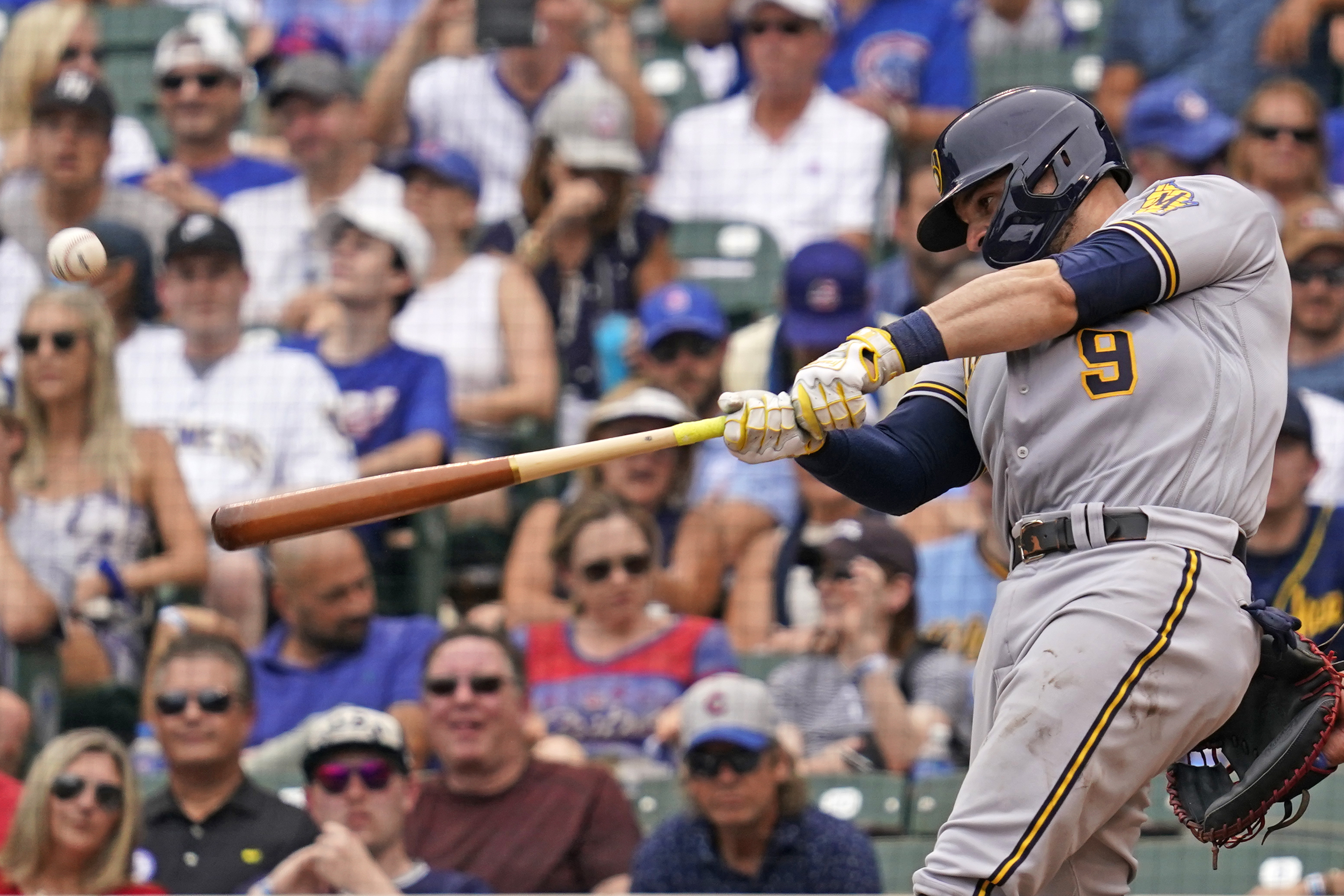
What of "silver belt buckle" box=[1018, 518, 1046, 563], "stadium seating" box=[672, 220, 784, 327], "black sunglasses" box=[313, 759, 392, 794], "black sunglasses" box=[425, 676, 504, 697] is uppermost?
"stadium seating" box=[672, 220, 784, 327]

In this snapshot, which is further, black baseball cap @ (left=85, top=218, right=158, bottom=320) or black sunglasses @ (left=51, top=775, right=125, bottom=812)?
black baseball cap @ (left=85, top=218, right=158, bottom=320)

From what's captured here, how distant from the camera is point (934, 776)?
217 inches

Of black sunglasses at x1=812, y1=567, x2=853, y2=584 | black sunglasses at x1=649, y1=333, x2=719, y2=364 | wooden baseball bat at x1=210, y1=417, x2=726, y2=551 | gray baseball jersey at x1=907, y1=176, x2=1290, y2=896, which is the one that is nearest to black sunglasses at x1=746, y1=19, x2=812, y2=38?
black sunglasses at x1=649, y1=333, x2=719, y2=364

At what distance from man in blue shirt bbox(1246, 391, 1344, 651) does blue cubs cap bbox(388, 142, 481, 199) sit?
337cm

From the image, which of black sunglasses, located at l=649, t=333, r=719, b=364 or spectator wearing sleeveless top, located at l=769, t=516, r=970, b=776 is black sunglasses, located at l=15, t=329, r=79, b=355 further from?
spectator wearing sleeveless top, located at l=769, t=516, r=970, b=776

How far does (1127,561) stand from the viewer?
304 centimetres

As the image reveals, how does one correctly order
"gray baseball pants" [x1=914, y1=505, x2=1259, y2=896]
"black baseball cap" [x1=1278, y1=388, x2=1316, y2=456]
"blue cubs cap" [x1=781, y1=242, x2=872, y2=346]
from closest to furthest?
"gray baseball pants" [x1=914, y1=505, x2=1259, y2=896], "black baseball cap" [x1=1278, y1=388, x2=1316, y2=456], "blue cubs cap" [x1=781, y1=242, x2=872, y2=346]

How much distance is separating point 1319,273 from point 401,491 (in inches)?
165

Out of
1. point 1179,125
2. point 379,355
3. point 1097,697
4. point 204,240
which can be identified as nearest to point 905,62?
point 1179,125

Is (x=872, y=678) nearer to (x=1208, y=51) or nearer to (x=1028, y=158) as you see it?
(x=1028, y=158)

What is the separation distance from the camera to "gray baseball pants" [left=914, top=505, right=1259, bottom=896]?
2969 millimetres

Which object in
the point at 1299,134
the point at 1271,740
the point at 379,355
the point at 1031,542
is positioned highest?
the point at 1299,134

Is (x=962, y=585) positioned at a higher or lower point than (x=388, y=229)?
lower

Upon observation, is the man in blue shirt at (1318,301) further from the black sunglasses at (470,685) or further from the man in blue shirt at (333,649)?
the man in blue shirt at (333,649)
